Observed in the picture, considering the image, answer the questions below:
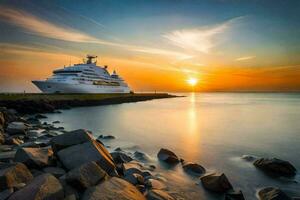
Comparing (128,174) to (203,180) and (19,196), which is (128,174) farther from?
(19,196)

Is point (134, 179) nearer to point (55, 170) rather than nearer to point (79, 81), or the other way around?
point (55, 170)

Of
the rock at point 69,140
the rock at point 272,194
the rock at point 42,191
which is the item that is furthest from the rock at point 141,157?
the rock at point 42,191

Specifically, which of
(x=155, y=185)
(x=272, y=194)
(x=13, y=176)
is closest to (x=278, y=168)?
(x=272, y=194)

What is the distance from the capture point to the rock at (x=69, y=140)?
23.9ft

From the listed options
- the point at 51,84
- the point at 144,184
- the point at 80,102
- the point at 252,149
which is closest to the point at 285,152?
the point at 252,149

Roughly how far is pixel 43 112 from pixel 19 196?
3355cm

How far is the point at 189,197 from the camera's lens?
7016 mm

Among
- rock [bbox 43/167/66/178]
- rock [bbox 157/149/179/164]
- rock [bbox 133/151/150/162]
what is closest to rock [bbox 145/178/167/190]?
rock [bbox 43/167/66/178]

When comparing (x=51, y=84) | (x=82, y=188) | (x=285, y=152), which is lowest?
(x=285, y=152)

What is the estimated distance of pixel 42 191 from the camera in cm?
421

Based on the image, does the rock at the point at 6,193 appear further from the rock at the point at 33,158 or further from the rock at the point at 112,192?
the rock at the point at 112,192

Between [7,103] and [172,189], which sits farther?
[7,103]

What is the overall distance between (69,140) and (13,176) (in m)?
2.45

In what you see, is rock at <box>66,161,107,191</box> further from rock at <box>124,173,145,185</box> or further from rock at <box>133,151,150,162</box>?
rock at <box>133,151,150,162</box>
